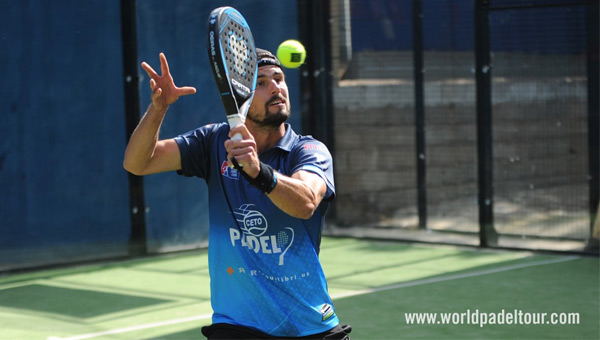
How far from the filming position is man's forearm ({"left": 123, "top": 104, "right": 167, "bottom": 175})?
3.70m

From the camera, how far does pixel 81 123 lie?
907cm

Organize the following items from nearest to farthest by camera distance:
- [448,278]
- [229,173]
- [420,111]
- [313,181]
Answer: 1. [313,181]
2. [229,173]
3. [448,278]
4. [420,111]

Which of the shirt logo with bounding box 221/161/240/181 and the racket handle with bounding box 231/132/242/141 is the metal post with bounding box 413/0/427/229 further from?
the racket handle with bounding box 231/132/242/141

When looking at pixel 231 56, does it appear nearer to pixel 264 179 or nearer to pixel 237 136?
pixel 237 136

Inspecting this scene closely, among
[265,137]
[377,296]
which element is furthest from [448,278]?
[265,137]

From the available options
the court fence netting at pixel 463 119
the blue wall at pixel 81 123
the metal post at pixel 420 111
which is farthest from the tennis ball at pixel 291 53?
the metal post at pixel 420 111

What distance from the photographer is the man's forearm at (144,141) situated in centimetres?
370

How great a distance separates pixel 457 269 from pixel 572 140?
5.84ft

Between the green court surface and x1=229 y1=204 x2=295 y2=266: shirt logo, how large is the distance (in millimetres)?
2850

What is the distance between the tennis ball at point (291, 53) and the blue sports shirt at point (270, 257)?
19.8ft

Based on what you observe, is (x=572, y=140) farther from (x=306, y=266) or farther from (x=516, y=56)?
(x=306, y=266)

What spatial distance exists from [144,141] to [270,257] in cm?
70

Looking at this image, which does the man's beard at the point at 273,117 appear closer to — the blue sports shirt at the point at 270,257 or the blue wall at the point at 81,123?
the blue sports shirt at the point at 270,257

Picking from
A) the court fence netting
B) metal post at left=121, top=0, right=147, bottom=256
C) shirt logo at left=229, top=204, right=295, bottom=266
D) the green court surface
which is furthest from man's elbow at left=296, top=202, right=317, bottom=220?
the court fence netting
